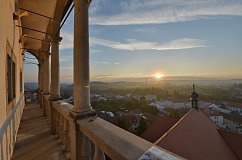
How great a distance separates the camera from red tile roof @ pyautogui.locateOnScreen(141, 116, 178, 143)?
43.3 ft

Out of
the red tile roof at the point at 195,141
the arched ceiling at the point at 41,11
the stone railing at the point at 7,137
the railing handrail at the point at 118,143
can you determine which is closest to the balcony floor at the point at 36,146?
the stone railing at the point at 7,137

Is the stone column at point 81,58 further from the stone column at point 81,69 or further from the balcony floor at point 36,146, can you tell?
the balcony floor at point 36,146

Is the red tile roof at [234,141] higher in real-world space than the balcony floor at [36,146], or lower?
lower

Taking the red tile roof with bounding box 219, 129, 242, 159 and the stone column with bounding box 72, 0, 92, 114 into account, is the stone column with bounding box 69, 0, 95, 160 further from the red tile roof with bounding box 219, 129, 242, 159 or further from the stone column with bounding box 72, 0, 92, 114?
the red tile roof with bounding box 219, 129, 242, 159

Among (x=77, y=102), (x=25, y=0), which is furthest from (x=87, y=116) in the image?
(x=25, y=0)

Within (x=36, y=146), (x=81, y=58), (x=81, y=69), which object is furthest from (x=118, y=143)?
(x=36, y=146)

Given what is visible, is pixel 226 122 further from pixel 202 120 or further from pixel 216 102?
pixel 202 120

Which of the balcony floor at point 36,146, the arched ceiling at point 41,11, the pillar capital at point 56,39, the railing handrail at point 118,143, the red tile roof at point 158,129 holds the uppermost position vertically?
the arched ceiling at point 41,11

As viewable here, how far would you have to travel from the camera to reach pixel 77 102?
2.68 meters

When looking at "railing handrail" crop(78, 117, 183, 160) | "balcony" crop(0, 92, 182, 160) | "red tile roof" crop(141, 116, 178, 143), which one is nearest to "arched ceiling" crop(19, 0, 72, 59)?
"balcony" crop(0, 92, 182, 160)

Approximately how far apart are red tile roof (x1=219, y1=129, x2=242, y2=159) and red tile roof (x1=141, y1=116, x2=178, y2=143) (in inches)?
196

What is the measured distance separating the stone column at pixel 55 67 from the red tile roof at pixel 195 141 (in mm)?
4853

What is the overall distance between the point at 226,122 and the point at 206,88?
17.5 meters

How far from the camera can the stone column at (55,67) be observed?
529 centimetres
